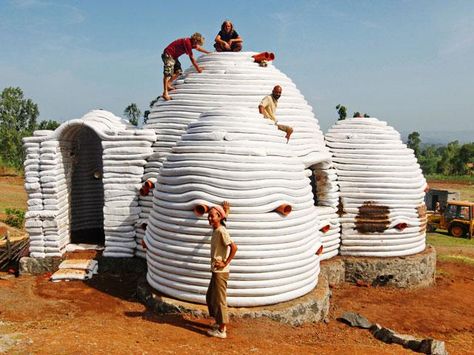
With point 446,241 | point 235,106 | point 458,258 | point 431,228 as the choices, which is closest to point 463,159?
point 431,228

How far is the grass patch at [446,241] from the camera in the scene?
20969 millimetres

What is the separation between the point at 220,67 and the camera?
12.1m

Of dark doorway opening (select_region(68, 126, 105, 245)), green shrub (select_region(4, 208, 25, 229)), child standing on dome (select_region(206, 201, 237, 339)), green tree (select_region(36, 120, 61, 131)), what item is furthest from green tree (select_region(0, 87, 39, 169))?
child standing on dome (select_region(206, 201, 237, 339))

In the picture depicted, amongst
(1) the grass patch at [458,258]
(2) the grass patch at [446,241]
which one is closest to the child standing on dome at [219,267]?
(1) the grass patch at [458,258]

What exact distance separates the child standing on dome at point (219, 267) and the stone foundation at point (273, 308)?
0.70 metres

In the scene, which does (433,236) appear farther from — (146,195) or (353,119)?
(146,195)

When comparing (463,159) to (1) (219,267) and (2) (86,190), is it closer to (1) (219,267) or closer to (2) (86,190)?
(2) (86,190)

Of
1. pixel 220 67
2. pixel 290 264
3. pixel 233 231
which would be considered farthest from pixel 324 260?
pixel 220 67

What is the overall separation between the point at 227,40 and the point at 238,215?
6.60m

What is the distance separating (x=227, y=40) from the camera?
13.0 m

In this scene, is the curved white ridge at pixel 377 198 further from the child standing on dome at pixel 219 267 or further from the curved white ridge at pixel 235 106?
the child standing on dome at pixel 219 267

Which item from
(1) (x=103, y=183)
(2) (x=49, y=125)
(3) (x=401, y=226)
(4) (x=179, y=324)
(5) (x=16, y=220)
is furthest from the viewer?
(2) (x=49, y=125)

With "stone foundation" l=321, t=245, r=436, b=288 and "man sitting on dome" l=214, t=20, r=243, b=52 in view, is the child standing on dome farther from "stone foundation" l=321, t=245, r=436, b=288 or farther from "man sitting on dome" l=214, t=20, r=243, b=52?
"man sitting on dome" l=214, t=20, r=243, b=52

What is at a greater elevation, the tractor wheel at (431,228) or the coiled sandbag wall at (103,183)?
the coiled sandbag wall at (103,183)
